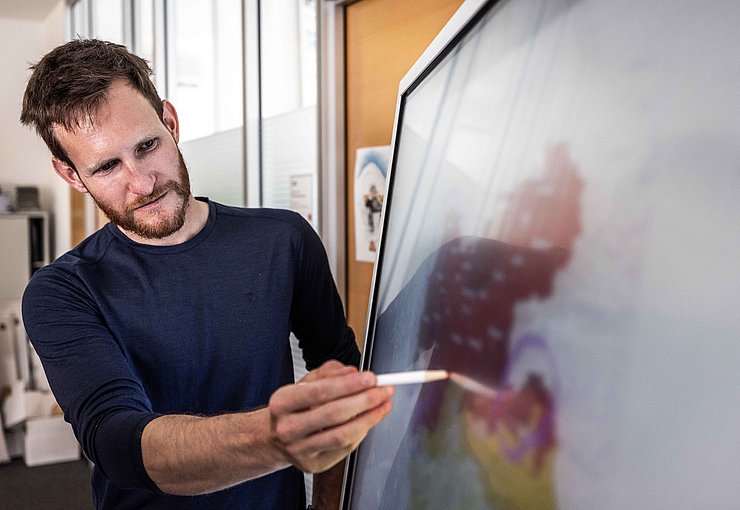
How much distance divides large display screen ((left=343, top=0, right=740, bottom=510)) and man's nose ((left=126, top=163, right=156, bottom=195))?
61cm

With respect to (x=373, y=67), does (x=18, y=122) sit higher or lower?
higher

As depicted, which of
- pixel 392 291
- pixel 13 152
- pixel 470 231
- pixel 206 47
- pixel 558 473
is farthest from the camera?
pixel 13 152

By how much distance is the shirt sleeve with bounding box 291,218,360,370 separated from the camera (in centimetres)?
137

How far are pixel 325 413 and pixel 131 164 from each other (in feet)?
2.54

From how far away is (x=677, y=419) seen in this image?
15.8 inches

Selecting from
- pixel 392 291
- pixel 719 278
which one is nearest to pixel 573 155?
pixel 719 278

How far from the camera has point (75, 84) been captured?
3.89 feet

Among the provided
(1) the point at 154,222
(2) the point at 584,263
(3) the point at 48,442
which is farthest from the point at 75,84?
(3) the point at 48,442

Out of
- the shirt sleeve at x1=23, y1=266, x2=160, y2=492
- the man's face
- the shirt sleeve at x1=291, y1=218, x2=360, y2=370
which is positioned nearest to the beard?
the man's face

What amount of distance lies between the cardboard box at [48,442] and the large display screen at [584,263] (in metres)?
4.18

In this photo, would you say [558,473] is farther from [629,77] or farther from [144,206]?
[144,206]

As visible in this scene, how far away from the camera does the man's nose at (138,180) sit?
1.22m

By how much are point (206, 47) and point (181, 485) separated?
218 cm

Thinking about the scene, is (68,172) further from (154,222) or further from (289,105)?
(289,105)
